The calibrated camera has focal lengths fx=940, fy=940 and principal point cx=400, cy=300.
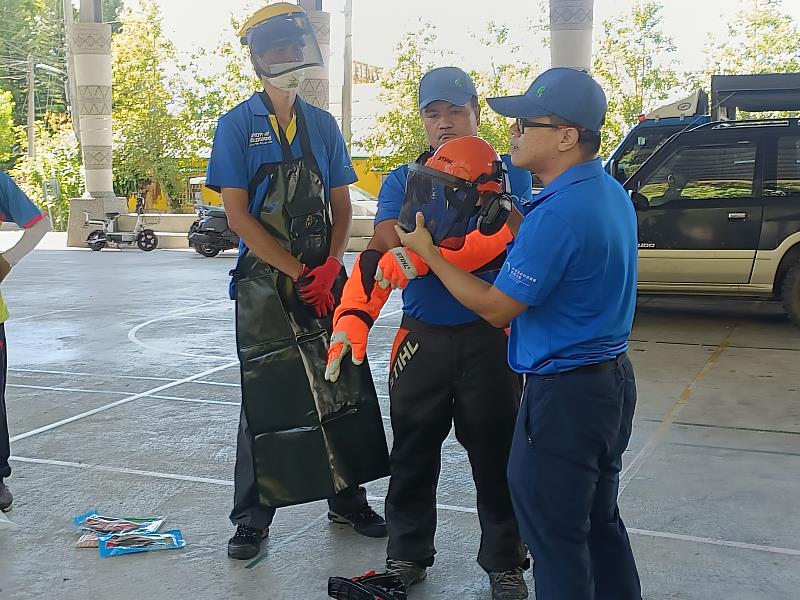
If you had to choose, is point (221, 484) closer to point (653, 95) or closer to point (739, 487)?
point (739, 487)

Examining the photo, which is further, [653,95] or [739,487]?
[653,95]

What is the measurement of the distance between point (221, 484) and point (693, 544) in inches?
91.4

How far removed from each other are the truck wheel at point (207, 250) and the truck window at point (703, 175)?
11095mm

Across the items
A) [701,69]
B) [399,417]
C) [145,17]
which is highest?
[145,17]

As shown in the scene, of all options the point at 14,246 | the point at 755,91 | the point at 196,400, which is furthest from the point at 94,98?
the point at 14,246

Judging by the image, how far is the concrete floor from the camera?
3729 mm

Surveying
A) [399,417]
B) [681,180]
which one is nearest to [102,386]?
[399,417]

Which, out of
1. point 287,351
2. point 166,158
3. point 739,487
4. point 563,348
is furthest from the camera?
point 166,158

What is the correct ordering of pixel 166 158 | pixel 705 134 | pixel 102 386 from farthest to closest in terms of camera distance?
pixel 166 158 → pixel 705 134 → pixel 102 386

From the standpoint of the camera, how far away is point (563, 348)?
8.76ft

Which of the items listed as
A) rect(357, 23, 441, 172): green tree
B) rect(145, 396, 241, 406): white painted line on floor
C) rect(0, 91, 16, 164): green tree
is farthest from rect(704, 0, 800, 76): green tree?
rect(0, 91, 16, 164): green tree

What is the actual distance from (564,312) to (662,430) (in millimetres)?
3498

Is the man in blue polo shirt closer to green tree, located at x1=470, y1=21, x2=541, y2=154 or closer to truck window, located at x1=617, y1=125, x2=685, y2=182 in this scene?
truck window, located at x1=617, y1=125, x2=685, y2=182

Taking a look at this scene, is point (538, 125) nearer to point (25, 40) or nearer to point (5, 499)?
point (5, 499)
